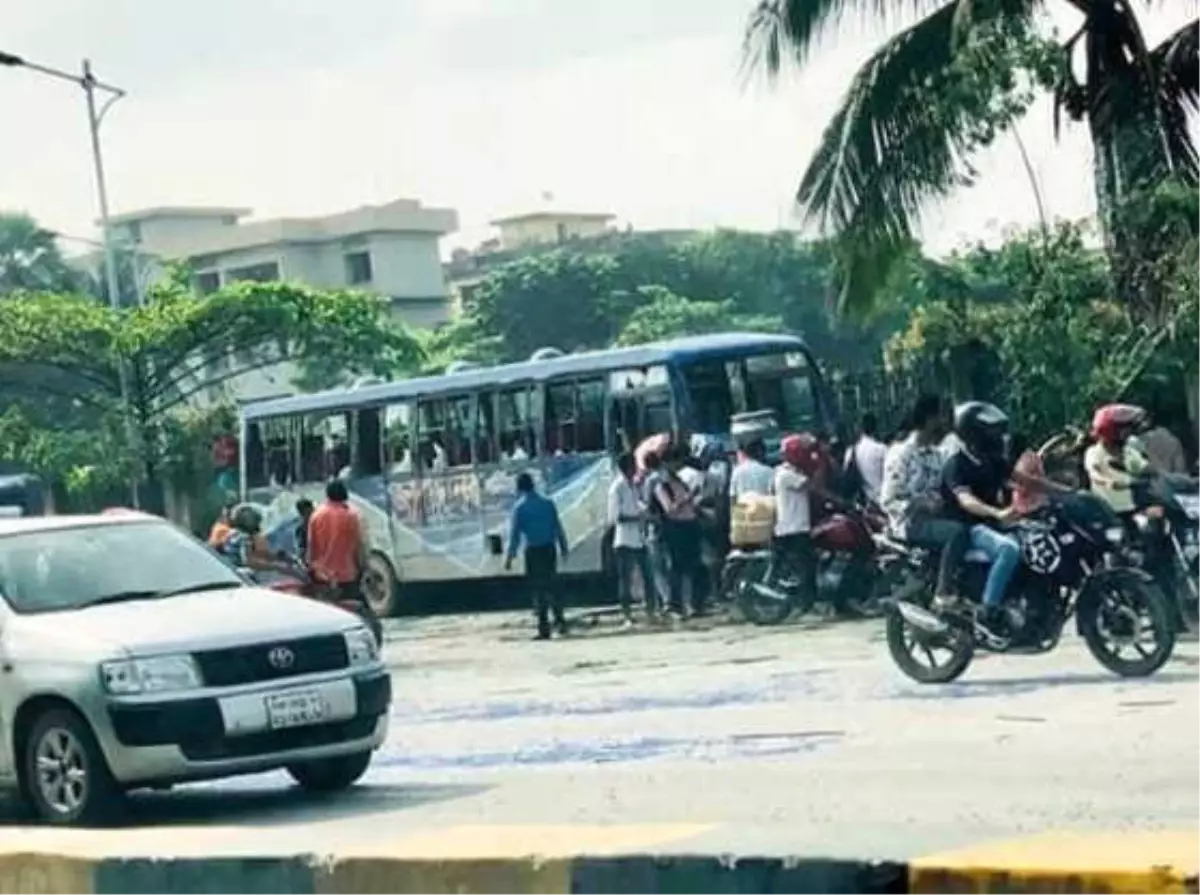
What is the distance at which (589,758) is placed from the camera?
506 inches

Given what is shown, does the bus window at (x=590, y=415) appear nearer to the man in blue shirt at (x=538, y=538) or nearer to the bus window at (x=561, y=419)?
the bus window at (x=561, y=419)

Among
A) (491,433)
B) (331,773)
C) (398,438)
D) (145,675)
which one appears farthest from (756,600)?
(145,675)

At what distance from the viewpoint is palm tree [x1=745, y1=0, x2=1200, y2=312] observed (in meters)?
20.2

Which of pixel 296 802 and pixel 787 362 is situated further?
pixel 787 362

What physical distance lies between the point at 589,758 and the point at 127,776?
2632mm

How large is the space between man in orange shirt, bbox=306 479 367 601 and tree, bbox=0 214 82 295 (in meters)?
58.7

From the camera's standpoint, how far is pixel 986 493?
14609 mm

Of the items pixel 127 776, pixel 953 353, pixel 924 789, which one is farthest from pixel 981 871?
pixel 953 353

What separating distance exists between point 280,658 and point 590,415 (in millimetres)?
15808

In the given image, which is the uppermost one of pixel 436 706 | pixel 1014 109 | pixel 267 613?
pixel 1014 109

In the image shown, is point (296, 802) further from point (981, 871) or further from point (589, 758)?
point (981, 871)

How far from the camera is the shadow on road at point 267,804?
11445 millimetres

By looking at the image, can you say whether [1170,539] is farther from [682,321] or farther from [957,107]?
[682,321]

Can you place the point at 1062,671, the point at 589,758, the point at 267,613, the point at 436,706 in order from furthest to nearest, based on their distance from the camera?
the point at 436,706, the point at 1062,671, the point at 589,758, the point at 267,613
